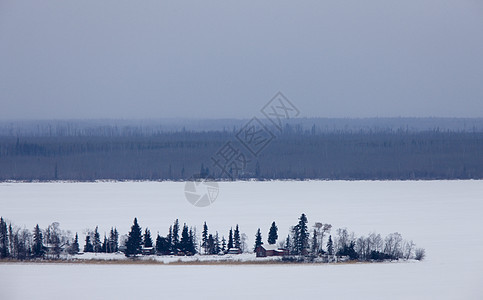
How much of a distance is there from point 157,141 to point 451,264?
149 ft

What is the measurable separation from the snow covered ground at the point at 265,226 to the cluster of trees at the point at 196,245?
2.13ft

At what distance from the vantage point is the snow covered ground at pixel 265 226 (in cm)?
1129

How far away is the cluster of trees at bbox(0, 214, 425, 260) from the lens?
45.9 ft

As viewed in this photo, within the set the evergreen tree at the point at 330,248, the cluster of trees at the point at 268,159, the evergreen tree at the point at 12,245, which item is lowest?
the evergreen tree at the point at 330,248

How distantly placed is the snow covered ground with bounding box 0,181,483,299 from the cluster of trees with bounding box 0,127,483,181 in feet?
19.0

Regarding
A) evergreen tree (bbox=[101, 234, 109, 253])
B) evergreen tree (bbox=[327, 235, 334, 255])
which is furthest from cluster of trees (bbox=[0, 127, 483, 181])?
evergreen tree (bbox=[327, 235, 334, 255])

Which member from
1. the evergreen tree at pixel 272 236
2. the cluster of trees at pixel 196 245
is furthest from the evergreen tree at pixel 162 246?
the evergreen tree at pixel 272 236

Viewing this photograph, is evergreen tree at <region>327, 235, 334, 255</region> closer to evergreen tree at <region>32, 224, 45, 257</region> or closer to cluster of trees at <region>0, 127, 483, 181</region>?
evergreen tree at <region>32, 224, 45, 257</region>

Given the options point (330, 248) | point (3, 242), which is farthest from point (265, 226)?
point (3, 242)

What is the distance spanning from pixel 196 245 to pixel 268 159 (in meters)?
30.8

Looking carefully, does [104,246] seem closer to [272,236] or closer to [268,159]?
[272,236]

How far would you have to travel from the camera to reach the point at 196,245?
49.4ft

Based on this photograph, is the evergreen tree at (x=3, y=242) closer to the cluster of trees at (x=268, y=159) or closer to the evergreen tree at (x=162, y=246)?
the evergreen tree at (x=162, y=246)

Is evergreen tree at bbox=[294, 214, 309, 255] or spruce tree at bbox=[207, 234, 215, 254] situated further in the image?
spruce tree at bbox=[207, 234, 215, 254]
